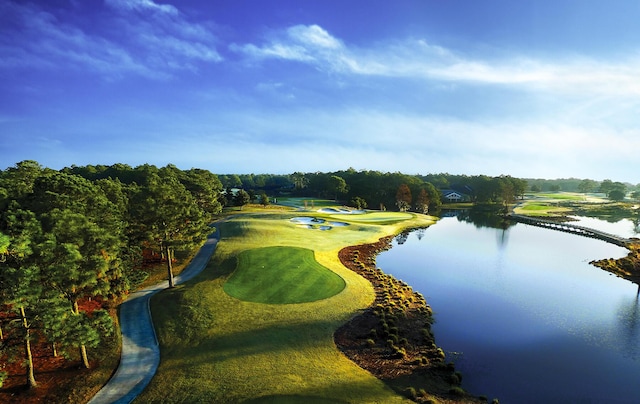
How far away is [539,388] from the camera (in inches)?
730

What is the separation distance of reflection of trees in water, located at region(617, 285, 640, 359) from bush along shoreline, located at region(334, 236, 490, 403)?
13197 mm

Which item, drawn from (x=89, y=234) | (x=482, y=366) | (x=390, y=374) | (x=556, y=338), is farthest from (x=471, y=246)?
(x=89, y=234)

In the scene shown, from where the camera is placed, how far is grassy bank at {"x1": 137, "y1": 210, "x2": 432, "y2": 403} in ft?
54.2

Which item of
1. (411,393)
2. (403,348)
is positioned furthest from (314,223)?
(411,393)

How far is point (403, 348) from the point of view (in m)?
21.9

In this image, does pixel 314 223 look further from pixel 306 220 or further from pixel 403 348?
→ pixel 403 348

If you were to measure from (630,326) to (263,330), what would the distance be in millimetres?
29504

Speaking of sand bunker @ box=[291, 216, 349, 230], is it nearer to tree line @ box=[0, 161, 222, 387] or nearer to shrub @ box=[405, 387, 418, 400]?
tree line @ box=[0, 161, 222, 387]

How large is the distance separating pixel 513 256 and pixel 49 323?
180 feet

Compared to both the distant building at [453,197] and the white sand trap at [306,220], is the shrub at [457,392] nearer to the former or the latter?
the white sand trap at [306,220]

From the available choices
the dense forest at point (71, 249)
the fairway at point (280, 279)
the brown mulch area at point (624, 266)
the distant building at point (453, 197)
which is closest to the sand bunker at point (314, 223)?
the fairway at point (280, 279)

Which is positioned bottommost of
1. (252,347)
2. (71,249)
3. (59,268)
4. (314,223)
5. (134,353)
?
(134,353)

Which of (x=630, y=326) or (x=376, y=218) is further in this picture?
(x=376, y=218)

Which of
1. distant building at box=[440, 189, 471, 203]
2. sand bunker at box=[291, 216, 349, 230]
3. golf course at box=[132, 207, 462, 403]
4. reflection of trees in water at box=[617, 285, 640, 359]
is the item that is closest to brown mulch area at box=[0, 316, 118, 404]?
golf course at box=[132, 207, 462, 403]
